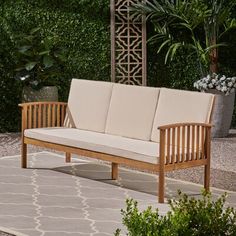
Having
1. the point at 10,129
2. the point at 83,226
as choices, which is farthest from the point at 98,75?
the point at 83,226

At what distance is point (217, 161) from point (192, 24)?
2279mm

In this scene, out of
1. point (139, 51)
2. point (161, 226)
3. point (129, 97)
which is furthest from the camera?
point (139, 51)

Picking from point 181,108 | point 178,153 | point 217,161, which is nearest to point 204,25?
point 217,161

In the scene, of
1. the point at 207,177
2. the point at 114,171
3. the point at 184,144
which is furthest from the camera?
the point at 114,171

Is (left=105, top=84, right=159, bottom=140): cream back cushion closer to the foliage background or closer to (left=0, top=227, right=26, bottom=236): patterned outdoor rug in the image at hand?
(left=0, top=227, right=26, bottom=236): patterned outdoor rug

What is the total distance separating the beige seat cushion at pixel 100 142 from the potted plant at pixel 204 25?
263cm

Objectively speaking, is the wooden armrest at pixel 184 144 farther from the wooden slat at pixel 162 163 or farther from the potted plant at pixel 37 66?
the potted plant at pixel 37 66

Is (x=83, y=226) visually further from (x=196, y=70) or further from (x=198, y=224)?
(x=196, y=70)

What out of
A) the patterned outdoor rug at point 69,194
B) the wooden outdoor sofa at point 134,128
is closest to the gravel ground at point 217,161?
the patterned outdoor rug at point 69,194

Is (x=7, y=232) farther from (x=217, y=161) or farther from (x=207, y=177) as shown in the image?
(x=217, y=161)

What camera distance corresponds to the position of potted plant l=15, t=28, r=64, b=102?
9781 millimetres

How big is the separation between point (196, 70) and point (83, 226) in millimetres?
5047

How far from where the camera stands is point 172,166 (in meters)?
6.61

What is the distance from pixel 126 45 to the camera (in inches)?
410
